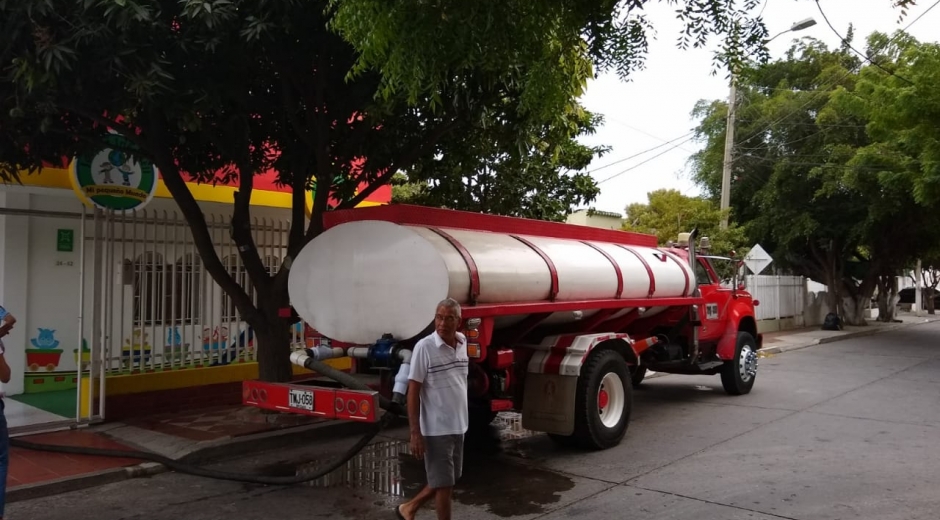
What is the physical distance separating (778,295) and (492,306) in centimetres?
1964

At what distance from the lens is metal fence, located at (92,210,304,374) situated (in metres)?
8.20

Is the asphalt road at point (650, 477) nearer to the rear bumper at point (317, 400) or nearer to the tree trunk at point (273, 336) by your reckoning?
the rear bumper at point (317, 400)

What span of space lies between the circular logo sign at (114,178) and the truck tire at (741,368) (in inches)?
329

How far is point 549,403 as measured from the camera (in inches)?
269

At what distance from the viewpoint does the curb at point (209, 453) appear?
18.9 ft

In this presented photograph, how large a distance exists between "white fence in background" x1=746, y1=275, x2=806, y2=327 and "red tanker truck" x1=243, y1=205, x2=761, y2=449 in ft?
46.4

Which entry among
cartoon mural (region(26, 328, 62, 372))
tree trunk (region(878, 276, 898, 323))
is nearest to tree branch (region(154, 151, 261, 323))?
cartoon mural (region(26, 328, 62, 372))

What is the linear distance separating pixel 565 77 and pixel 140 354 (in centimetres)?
612

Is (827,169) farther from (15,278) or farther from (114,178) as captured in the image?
(15,278)

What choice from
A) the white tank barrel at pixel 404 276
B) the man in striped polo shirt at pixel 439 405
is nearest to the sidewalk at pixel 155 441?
the white tank barrel at pixel 404 276

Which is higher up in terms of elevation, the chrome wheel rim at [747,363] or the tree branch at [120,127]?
the tree branch at [120,127]

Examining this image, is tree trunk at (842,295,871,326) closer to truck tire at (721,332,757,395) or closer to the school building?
truck tire at (721,332,757,395)

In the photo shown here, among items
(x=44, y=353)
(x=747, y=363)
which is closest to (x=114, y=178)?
(x=44, y=353)

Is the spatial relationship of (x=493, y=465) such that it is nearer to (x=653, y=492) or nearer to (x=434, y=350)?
(x=653, y=492)
